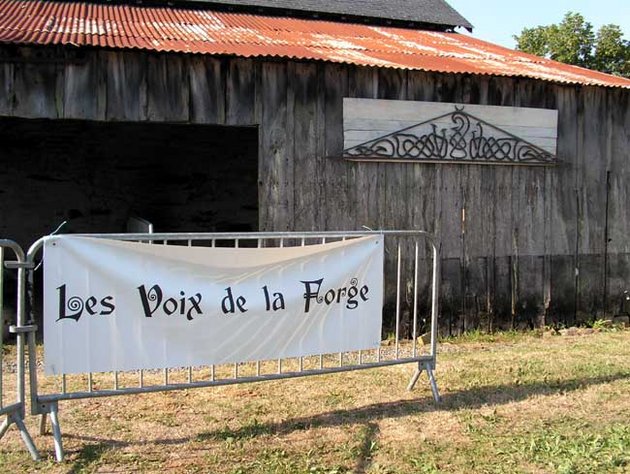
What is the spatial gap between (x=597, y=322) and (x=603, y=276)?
2.16ft

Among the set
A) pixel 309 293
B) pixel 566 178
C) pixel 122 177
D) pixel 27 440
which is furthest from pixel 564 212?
pixel 122 177

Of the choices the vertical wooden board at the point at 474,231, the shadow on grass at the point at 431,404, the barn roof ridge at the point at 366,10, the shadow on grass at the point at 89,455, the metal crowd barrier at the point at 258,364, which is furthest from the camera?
the barn roof ridge at the point at 366,10

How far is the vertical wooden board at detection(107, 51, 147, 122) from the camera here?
6273 mm

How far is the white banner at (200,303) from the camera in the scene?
374cm

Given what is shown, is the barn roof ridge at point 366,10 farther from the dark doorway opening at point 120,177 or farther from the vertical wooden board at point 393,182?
the vertical wooden board at point 393,182

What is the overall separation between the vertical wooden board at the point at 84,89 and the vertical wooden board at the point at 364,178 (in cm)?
284

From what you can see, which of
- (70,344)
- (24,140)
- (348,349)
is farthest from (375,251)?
(24,140)

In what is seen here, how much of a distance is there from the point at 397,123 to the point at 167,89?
2.74 metres

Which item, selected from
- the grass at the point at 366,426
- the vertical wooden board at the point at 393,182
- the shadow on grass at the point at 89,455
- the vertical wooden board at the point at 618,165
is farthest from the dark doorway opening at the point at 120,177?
the shadow on grass at the point at 89,455

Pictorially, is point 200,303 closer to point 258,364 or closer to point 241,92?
point 258,364

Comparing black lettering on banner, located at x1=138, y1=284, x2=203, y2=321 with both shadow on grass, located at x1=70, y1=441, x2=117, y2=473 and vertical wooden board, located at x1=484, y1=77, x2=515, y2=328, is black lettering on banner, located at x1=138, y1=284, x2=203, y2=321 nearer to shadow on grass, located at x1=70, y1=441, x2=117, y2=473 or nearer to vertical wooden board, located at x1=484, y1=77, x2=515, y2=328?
shadow on grass, located at x1=70, y1=441, x2=117, y2=473

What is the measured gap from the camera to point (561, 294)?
26.3 ft

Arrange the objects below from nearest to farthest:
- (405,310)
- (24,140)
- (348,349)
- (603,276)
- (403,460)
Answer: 1. (403,460)
2. (348,349)
3. (405,310)
4. (603,276)
5. (24,140)

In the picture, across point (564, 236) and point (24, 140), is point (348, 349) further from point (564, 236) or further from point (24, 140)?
point (24, 140)
